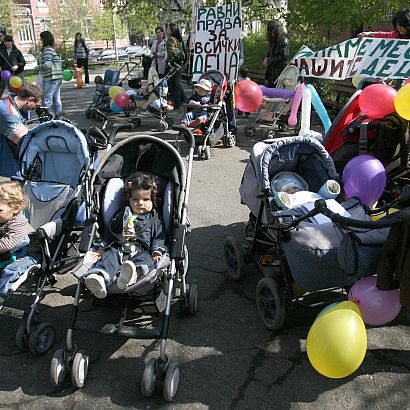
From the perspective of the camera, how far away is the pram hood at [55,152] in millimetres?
4309

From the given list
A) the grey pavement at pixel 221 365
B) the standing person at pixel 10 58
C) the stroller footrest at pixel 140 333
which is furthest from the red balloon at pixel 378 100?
the standing person at pixel 10 58

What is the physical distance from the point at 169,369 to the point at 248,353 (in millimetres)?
724

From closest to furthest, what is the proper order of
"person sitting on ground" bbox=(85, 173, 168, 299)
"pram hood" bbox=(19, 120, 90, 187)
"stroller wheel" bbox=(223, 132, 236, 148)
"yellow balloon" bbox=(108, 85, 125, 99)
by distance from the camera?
"person sitting on ground" bbox=(85, 173, 168, 299) < "pram hood" bbox=(19, 120, 90, 187) < "stroller wheel" bbox=(223, 132, 236, 148) < "yellow balloon" bbox=(108, 85, 125, 99)

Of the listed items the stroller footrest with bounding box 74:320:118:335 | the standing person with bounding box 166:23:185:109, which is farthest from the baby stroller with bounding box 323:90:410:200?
the standing person with bounding box 166:23:185:109

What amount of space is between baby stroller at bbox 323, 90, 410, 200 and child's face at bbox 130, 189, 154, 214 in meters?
2.05

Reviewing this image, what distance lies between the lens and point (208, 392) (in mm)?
2992

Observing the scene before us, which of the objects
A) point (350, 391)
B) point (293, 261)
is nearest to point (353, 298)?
point (293, 261)

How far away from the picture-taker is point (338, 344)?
2.49 m

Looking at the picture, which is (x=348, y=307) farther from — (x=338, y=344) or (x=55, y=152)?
(x=55, y=152)

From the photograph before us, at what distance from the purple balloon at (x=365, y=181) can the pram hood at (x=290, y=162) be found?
28 cm

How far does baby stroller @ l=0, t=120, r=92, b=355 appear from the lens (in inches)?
142

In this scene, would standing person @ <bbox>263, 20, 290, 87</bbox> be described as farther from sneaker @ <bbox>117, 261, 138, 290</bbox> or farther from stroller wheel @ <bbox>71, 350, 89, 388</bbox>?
stroller wheel @ <bbox>71, 350, 89, 388</bbox>

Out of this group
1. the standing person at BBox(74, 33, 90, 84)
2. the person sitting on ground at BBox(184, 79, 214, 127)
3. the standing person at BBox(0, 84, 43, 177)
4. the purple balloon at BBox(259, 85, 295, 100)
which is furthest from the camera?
the standing person at BBox(74, 33, 90, 84)

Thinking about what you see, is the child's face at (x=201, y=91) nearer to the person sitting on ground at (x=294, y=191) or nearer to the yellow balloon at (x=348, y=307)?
the person sitting on ground at (x=294, y=191)
